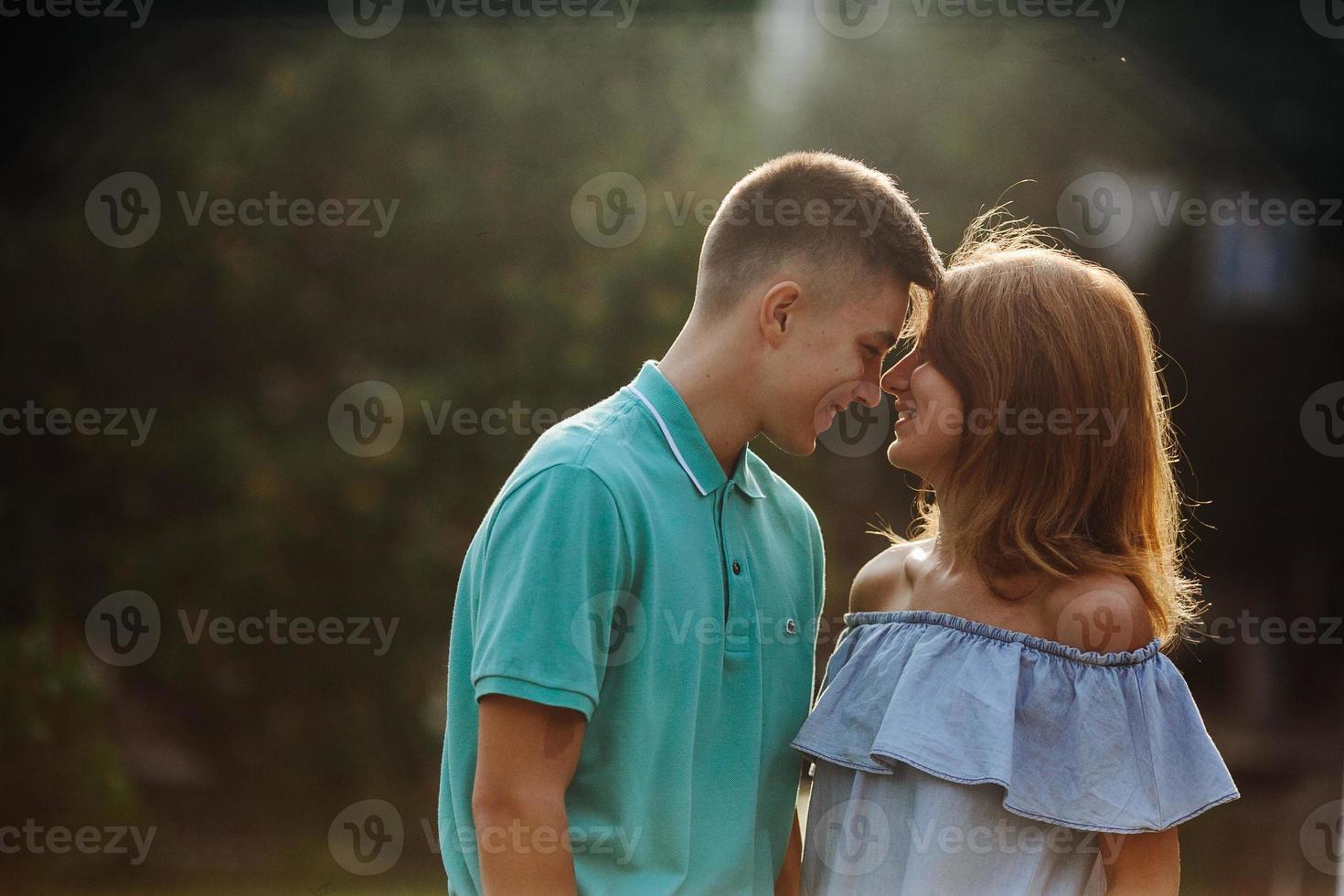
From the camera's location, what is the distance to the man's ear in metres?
1.46

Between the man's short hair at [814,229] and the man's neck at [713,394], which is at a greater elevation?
the man's short hair at [814,229]

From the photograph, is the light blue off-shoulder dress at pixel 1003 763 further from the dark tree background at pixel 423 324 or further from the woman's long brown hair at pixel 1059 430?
the dark tree background at pixel 423 324

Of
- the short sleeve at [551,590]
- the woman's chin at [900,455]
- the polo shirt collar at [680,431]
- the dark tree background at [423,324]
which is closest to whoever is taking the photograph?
the short sleeve at [551,590]

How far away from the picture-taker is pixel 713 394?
147cm

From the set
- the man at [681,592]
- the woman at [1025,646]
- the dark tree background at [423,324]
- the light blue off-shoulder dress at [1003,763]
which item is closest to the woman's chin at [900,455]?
the woman at [1025,646]

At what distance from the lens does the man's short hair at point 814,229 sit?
4.87 ft

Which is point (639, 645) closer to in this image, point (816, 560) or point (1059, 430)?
point (816, 560)

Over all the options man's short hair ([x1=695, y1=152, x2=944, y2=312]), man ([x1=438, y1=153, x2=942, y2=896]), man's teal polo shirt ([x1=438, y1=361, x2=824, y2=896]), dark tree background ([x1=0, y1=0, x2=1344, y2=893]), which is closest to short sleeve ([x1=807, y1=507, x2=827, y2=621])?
man ([x1=438, y1=153, x2=942, y2=896])

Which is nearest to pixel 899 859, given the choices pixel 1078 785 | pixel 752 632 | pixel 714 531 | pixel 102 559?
pixel 1078 785

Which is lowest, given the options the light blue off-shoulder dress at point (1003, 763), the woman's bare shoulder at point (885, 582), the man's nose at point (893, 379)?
the light blue off-shoulder dress at point (1003, 763)

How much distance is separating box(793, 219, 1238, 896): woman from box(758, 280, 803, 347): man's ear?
0.26 m

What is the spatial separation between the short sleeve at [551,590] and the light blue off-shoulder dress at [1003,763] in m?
0.44

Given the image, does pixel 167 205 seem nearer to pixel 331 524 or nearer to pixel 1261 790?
pixel 331 524

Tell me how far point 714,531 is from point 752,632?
0.46ft
